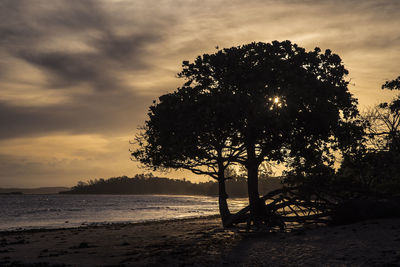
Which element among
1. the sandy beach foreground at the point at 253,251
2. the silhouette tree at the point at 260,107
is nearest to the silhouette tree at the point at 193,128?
the silhouette tree at the point at 260,107

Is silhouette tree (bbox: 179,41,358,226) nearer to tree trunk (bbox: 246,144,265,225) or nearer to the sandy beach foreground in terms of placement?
tree trunk (bbox: 246,144,265,225)

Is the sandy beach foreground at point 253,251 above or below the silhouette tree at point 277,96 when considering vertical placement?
below

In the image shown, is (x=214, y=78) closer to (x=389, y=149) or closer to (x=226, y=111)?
(x=226, y=111)

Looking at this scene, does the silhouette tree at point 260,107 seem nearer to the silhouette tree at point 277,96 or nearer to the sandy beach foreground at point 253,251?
the silhouette tree at point 277,96

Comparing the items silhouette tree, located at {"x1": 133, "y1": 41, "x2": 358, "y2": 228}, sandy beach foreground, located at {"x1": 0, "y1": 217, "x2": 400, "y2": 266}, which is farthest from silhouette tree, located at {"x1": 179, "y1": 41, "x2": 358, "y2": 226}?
sandy beach foreground, located at {"x1": 0, "y1": 217, "x2": 400, "y2": 266}

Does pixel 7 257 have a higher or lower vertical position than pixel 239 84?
lower

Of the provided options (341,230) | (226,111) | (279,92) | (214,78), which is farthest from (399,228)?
(214,78)

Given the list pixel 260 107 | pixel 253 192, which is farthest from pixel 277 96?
pixel 253 192

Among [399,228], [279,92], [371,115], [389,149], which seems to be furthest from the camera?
[371,115]

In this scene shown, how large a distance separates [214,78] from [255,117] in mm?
4493

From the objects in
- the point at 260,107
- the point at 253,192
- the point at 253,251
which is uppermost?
the point at 260,107

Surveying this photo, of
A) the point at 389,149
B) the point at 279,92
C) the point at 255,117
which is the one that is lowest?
the point at 389,149

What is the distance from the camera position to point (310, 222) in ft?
91.9

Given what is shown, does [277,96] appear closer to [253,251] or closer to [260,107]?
[260,107]
